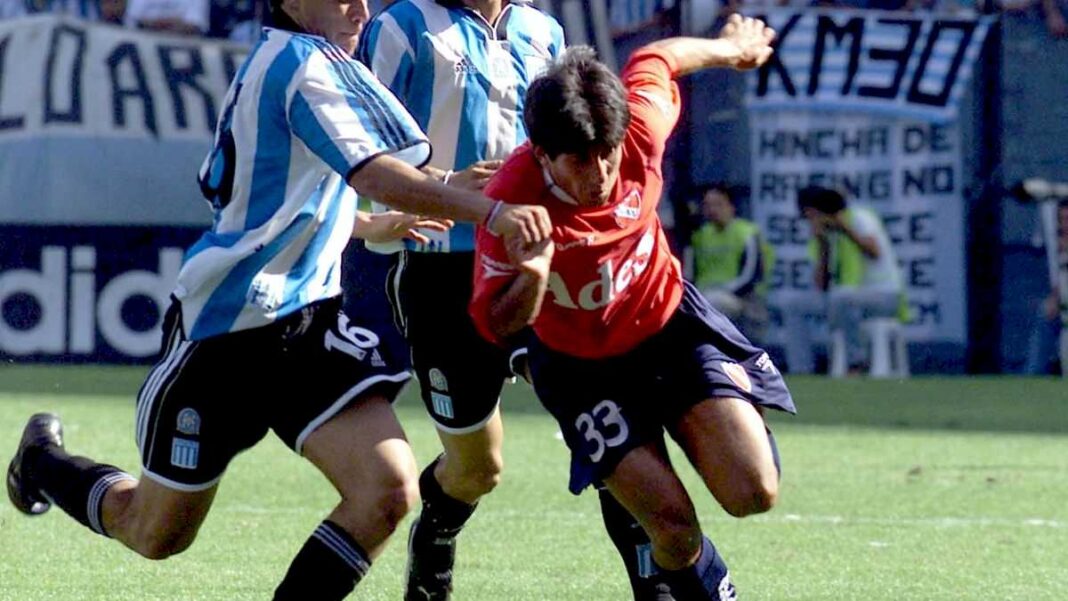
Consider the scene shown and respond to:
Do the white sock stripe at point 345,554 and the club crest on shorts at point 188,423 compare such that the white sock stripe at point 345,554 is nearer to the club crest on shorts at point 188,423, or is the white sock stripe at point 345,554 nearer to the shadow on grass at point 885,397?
the club crest on shorts at point 188,423

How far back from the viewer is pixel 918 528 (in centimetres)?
823

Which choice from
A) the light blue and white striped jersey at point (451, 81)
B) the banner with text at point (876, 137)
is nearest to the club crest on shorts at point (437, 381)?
the light blue and white striped jersey at point (451, 81)

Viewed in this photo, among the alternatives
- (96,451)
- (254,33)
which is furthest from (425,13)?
(254,33)

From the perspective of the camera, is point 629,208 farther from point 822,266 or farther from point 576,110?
point 822,266

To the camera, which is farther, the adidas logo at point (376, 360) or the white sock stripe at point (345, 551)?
the adidas logo at point (376, 360)

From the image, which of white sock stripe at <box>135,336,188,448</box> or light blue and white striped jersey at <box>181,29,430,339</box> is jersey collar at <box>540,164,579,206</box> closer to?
light blue and white striped jersey at <box>181,29,430,339</box>

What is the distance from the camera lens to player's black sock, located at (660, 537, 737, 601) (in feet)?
17.8

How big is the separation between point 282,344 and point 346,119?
67 centimetres

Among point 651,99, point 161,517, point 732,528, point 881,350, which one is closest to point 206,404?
point 161,517

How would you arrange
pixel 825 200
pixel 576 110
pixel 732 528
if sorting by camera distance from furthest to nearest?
pixel 825 200, pixel 732 528, pixel 576 110

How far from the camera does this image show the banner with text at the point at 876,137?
61.7 feet

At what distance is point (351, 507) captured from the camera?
206 inches

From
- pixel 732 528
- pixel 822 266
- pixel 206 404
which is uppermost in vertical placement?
pixel 206 404

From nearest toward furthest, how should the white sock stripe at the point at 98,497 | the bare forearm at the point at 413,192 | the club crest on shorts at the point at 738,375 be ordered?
1. the bare forearm at the point at 413,192
2. the club crest on shorts at the point at 738,375
3. the white sock stripe at the point at 98,497
